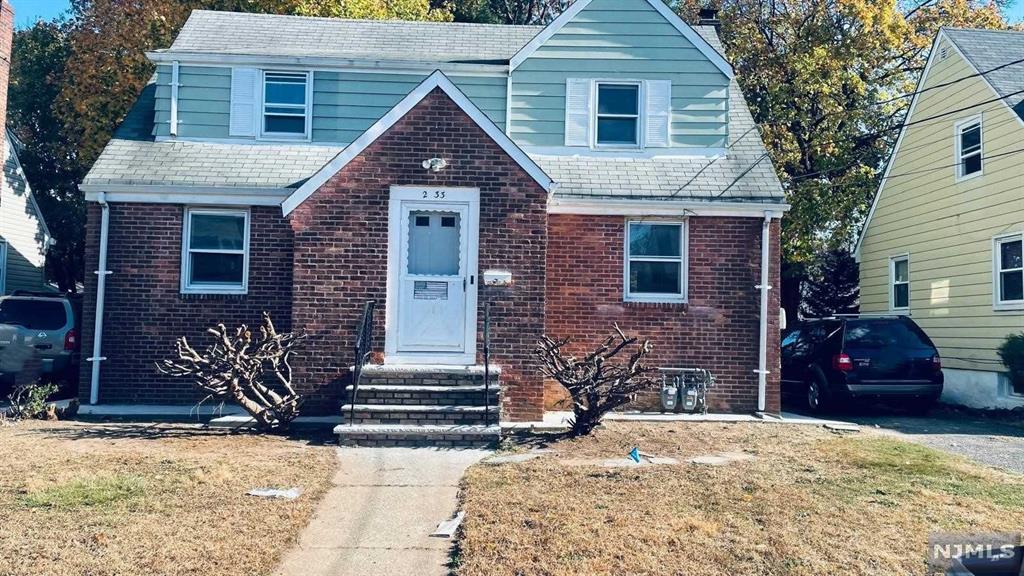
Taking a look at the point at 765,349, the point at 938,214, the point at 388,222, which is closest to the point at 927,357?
the point at 765,349

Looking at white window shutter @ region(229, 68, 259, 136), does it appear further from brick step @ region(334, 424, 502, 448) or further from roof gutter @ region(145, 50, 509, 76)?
brick step @ region(334, 424, 502, 448)

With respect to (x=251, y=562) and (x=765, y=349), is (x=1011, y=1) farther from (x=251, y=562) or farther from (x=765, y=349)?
(x=251, y=562)

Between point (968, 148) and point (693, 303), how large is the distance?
7914mm

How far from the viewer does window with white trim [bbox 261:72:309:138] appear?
508 inches

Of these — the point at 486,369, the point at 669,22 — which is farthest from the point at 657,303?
the point at 669,22

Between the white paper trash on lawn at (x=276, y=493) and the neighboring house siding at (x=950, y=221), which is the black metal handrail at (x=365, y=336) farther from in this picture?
the neighboring house siding at (x=950, y=221)

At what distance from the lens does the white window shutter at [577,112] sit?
1296 centimetres

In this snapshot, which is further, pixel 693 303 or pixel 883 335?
pixel 883 335

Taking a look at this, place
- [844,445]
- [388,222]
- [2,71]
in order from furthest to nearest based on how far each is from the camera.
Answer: [2,71], [388,222], [844,445]

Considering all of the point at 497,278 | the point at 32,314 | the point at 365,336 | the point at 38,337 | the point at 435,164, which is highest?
the point at 435,164

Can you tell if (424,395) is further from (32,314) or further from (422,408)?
(32,314)

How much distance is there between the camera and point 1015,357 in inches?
502

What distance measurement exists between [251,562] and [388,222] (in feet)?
19.4

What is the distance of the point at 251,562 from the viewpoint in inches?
197
